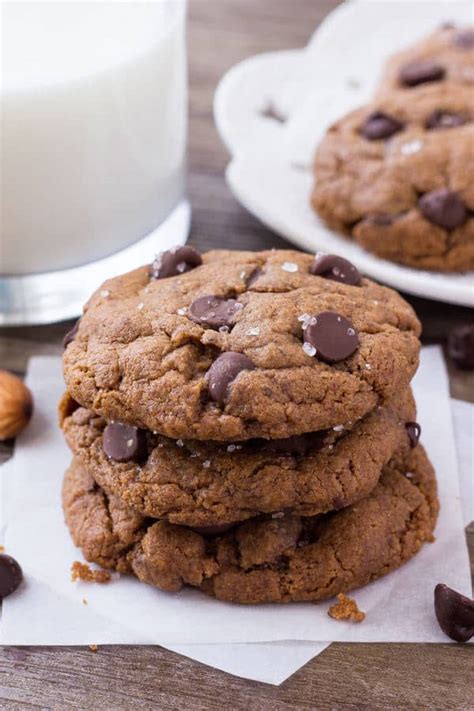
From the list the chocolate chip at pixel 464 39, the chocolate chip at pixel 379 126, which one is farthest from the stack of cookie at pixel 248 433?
the chocolate chip at pixel 464 39

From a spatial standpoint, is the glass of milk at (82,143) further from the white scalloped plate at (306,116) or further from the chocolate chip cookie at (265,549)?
the chocolate chip cookie at (265,549)

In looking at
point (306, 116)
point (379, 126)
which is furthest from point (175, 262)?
point (306, 116)

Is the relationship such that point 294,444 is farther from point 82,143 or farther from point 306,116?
point 306,116

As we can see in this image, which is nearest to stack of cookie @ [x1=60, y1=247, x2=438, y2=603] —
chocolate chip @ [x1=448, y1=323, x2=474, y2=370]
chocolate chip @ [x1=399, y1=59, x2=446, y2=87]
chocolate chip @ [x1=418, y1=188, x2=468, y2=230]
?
chocolate chip @ [x1=448, y1=323, x2=474, y2=370]

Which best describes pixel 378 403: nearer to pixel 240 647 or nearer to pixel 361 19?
pixel 240 647

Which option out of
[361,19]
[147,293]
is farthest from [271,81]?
[147,293]

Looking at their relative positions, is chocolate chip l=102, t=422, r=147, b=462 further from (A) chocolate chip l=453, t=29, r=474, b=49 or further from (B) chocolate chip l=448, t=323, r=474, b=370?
(A) chocolate chip l=453, t=29, r=474, b=49
